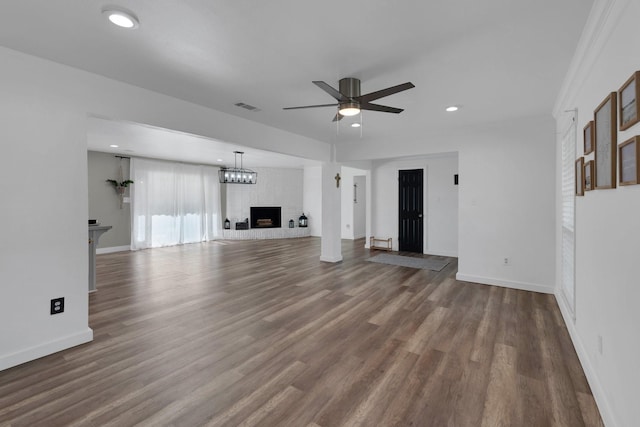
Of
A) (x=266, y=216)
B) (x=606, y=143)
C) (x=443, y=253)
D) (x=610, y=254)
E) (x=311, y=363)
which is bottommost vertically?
(x=311, y=363)

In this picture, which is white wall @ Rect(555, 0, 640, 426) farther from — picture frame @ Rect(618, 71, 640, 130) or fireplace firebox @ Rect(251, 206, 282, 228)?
fireplace firebox @ Rect(251, 206, 282, 228)

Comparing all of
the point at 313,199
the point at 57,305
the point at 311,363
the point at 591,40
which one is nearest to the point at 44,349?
the point at 57,305

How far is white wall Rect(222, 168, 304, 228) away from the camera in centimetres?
1022

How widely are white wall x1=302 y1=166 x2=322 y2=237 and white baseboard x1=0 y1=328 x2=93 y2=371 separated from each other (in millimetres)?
8361

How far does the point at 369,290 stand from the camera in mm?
4430

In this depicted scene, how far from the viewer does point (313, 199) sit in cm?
1103

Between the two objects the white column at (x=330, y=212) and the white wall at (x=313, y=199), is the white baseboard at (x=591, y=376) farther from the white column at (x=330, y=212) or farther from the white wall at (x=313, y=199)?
the white wall at (x=313, y=199)

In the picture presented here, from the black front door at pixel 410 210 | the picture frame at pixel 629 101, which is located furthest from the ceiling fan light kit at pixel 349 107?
the black front door at pixel 410 210

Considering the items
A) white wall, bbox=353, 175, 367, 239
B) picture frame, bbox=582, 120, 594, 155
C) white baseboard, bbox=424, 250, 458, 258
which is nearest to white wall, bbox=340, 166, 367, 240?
white wall, bbox=353, 175, 367, 239

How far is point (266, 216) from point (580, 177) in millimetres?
9159

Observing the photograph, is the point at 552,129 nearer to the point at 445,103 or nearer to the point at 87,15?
the point at 445,103

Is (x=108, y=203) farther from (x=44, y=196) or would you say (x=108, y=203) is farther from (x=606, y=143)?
(x=606, y=143)

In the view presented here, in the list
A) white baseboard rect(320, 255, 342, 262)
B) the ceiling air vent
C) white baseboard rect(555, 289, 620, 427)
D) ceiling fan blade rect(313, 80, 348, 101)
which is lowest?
white baseboard rect(555, 289, 620, 427)

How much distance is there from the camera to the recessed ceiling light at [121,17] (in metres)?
1.87
